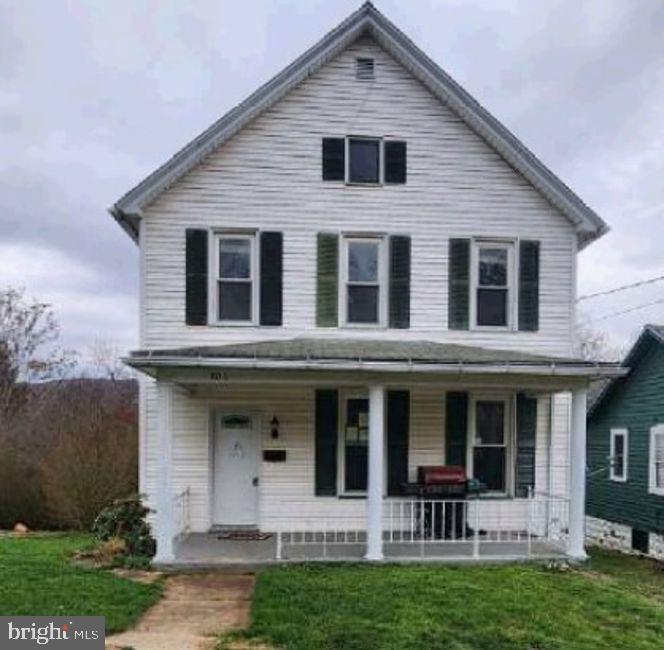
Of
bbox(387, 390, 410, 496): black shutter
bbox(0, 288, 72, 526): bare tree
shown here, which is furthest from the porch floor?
bbox(0, 288, 72, 526): bare tree

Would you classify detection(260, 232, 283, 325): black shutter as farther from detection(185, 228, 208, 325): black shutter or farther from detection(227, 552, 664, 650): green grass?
detection(227, 552, 664, 650): green grass

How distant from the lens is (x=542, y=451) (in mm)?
12406

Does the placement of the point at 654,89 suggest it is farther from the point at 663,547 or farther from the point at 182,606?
the point at 182,606

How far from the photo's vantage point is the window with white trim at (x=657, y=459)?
579 inches

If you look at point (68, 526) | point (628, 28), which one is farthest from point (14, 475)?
point (628, 28)

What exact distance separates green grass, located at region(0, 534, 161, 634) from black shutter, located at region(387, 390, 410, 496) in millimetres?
4621

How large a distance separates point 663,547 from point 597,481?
141 inches

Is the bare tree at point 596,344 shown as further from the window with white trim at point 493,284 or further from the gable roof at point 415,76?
the gable roof at point 415,76

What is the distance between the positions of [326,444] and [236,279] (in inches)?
125

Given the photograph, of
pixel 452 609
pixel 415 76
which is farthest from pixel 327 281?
pixel 452 609

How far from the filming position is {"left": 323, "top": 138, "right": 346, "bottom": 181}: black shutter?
1214cm

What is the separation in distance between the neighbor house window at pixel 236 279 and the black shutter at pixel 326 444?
187cm

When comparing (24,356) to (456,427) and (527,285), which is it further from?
(527,285)

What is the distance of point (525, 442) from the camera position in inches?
483
